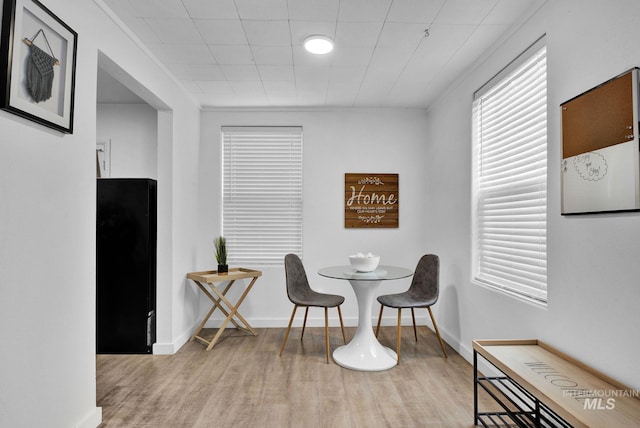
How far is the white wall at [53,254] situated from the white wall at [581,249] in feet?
8.49

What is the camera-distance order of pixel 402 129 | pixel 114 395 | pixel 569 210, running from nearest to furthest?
pixel 569 210, pixel 114 395, pixel 402 129

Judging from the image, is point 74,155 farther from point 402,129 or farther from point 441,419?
point 402,129

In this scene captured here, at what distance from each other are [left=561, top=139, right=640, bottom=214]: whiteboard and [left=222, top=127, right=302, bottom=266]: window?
114 inches

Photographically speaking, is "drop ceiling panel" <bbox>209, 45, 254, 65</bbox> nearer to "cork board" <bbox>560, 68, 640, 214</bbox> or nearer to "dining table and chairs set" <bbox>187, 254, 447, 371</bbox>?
"dining table and chairs set" <bbox>187, 254, 447, 371</bbox>

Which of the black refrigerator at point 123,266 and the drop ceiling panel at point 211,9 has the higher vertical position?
the drop ceiling panel at point 211,9

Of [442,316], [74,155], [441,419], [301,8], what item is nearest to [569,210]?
[441,419]

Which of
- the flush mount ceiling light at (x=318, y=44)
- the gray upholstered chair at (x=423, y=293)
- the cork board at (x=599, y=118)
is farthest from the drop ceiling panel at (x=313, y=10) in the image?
the gray upholstered chair at (x=423, y=293)

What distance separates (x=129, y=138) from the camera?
164 inches

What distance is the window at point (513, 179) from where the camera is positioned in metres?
2.31

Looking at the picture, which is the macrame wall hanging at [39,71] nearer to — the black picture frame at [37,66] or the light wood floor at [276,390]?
the black picture frame at [37,66]

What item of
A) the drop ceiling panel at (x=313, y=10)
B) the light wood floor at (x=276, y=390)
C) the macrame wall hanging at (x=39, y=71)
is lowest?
the light wood floor at (x=276, y=390)

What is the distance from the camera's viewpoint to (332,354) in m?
3.35

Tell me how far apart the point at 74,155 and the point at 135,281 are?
1703mm

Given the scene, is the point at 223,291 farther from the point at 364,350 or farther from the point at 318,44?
the point at 318,44
